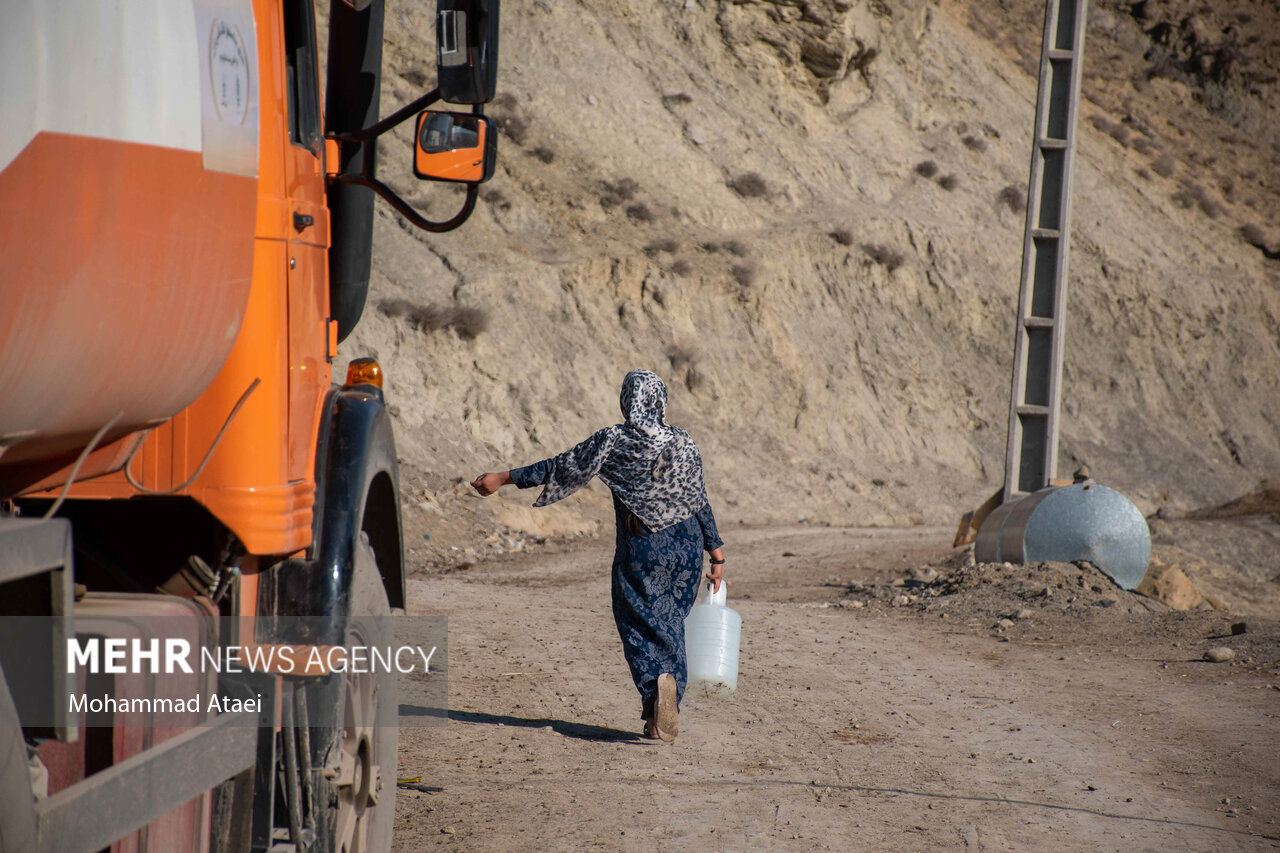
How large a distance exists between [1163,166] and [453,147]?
3529cm

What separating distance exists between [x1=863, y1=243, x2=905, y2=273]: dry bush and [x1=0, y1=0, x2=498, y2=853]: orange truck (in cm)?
2363

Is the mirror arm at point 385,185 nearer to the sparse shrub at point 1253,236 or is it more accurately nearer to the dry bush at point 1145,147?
the sparse shrub at point 1253,236

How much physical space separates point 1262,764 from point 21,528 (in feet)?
18.4

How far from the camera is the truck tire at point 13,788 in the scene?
1688 mm

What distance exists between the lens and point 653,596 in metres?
5.66

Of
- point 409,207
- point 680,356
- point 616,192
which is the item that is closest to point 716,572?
point 409,207

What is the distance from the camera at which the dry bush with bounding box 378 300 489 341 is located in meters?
20.5

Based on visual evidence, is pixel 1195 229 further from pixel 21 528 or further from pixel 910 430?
pixel 21 528

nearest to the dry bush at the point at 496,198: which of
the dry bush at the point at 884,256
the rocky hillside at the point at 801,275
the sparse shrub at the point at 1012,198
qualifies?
the rocky hillside at the point at 801,275

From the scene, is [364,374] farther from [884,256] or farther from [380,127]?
[884,256]

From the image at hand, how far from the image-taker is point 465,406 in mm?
20219


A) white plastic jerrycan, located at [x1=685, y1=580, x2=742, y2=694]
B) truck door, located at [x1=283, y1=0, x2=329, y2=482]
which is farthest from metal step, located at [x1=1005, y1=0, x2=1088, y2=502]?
truck door, located at [x1=283, y1=0, x2=329, y2=482]

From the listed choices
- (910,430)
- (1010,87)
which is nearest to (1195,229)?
(1010,87)

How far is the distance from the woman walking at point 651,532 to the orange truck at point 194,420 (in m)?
1.89
